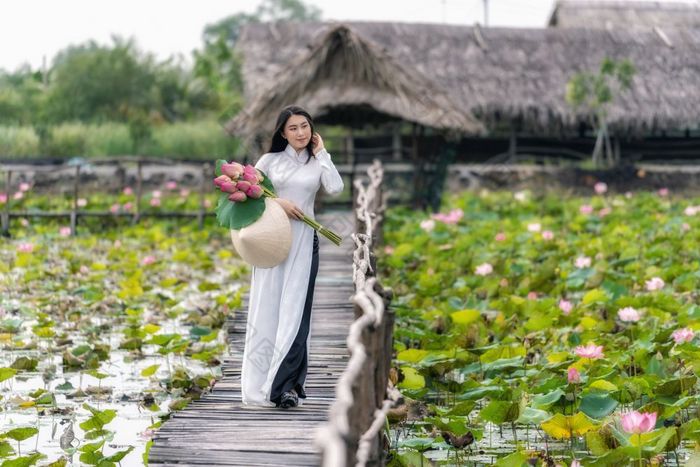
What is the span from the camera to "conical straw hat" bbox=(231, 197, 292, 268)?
4316 millimetres

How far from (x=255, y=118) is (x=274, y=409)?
8668mm

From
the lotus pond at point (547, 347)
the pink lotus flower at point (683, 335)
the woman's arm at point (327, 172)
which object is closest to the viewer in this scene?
the lotus pond at point (547, 347)

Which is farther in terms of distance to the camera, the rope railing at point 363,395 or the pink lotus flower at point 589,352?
the pink lotus flower at point 589,352

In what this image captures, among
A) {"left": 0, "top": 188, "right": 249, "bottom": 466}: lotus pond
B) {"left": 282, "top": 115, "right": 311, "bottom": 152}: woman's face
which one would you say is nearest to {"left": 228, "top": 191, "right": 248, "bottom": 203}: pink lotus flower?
{"left": 282, "top": 115, "right": 311, "bottom": 152}: woman's face

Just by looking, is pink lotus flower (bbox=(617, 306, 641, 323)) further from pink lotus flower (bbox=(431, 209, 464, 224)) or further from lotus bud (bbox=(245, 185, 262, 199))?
pink lotus flower (bbox=(431, 209, 464, 224))

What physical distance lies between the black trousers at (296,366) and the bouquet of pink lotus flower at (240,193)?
37 cm

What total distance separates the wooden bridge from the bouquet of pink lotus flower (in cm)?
45

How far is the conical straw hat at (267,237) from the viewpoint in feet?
14.2

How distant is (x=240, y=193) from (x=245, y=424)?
0.87m

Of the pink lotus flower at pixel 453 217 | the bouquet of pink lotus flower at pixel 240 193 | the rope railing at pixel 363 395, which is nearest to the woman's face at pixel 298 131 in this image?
the bouquet of pink lotus flower at pixel 240 193

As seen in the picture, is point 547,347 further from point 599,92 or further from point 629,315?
point 599,92

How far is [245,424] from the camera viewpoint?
406 cm

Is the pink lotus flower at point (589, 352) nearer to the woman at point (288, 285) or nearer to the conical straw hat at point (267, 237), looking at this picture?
the woman at point (288, 285)

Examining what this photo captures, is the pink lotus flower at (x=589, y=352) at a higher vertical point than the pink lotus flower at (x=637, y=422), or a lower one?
lower
